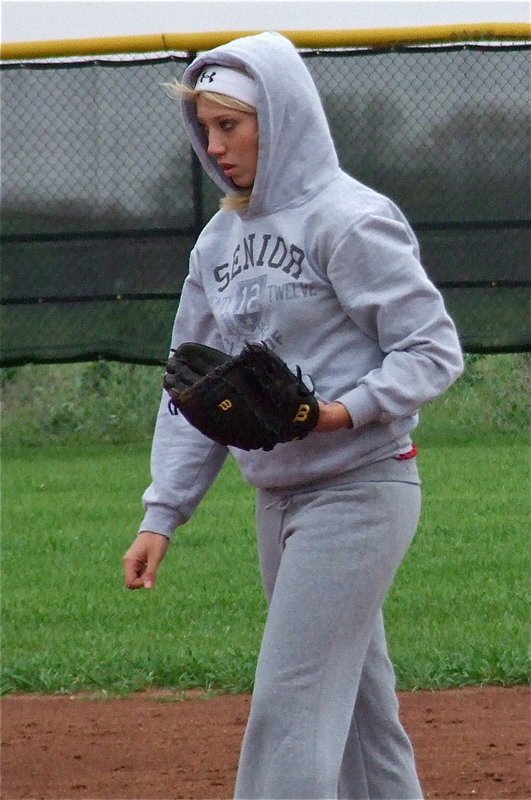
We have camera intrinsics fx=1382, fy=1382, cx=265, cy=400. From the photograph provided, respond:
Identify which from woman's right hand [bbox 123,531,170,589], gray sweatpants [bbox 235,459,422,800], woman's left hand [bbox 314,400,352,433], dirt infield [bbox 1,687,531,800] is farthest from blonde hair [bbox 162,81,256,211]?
dirt infield [bbox 1,687,531,800]

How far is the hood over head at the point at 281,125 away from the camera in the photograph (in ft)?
9.23

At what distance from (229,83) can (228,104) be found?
5 centimetres

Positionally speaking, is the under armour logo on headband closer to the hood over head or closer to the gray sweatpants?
the hood over head

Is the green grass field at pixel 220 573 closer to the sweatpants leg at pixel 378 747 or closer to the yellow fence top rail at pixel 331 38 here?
the sweatpants leg at pixel 378 747

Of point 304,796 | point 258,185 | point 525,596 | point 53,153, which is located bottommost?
point 525,596

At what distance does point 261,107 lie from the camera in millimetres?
2812

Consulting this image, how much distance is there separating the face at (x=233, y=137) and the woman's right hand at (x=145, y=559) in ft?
2.76

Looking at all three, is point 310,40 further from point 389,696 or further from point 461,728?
point 389,696

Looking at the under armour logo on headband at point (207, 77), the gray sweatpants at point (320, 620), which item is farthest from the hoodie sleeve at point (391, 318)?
the under armour logo on headband at point (207, 77)

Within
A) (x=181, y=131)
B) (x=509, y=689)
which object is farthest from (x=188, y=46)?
(x=509, y=689)

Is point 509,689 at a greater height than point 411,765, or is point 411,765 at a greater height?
point 411,765

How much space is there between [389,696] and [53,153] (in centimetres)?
649

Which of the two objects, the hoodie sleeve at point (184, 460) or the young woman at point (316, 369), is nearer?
the young woman at point (316, 369)

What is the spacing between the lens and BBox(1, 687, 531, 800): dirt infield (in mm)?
4000
